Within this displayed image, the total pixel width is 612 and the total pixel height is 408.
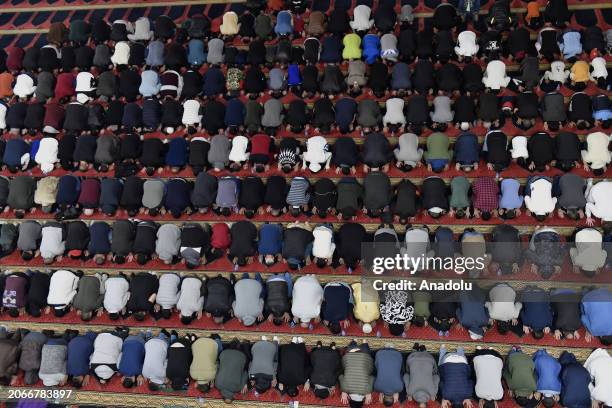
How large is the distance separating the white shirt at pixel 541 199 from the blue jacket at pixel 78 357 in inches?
378

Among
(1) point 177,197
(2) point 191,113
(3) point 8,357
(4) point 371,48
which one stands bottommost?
(3) point 8,357

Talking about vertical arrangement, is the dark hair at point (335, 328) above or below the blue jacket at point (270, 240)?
below

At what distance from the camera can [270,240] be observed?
35.3 feet

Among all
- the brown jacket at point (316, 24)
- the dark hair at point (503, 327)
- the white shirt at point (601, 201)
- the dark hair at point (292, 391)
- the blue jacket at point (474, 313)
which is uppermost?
the brown jacket at point (316, 24)

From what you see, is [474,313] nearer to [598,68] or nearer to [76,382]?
[598,68]

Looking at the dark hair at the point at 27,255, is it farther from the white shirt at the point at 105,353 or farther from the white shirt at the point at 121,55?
the white shirt at the point at 121,55

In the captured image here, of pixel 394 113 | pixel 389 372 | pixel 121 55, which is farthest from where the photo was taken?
pixel 121 55

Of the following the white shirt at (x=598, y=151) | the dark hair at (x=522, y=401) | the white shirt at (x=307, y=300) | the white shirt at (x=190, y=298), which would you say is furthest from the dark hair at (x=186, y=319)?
the white shirt at (x=598, y=151)

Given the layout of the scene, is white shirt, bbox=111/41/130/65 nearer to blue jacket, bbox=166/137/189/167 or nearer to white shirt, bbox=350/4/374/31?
blue jacket, bbox=166/137/189/167

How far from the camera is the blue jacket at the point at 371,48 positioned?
12.5 metres

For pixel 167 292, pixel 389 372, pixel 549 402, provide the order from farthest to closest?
pixel 167 292
pixel 389 372
pixel 549 402

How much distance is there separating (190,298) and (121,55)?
7.15m

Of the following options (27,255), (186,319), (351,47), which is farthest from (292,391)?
(351,47)

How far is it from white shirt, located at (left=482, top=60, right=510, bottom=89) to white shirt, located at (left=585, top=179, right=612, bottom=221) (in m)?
3.09
